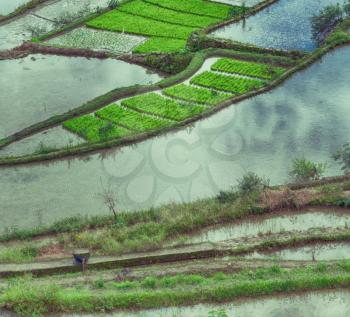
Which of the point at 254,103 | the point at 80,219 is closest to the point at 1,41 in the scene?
the point at 254,103

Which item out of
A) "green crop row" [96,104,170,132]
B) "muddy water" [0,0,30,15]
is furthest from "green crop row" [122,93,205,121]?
"muddy water" [0,0,30,15]

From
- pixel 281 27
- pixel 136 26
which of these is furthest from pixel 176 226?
pixel 136 26

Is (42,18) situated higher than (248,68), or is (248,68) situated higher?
(42,18)

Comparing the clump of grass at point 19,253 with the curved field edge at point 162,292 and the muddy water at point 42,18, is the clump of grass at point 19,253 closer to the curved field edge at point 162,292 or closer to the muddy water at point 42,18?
the curved field edge at point 162,292

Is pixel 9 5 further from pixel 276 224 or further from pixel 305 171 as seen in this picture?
pixel 276 224

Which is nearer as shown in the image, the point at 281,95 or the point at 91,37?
the point at 281,95

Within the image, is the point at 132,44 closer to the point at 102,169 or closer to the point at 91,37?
the point at 91,37

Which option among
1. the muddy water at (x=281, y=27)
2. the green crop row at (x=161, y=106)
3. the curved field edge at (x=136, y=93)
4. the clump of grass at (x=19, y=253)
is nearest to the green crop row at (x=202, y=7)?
the muddy water at (x=281, y=27)
